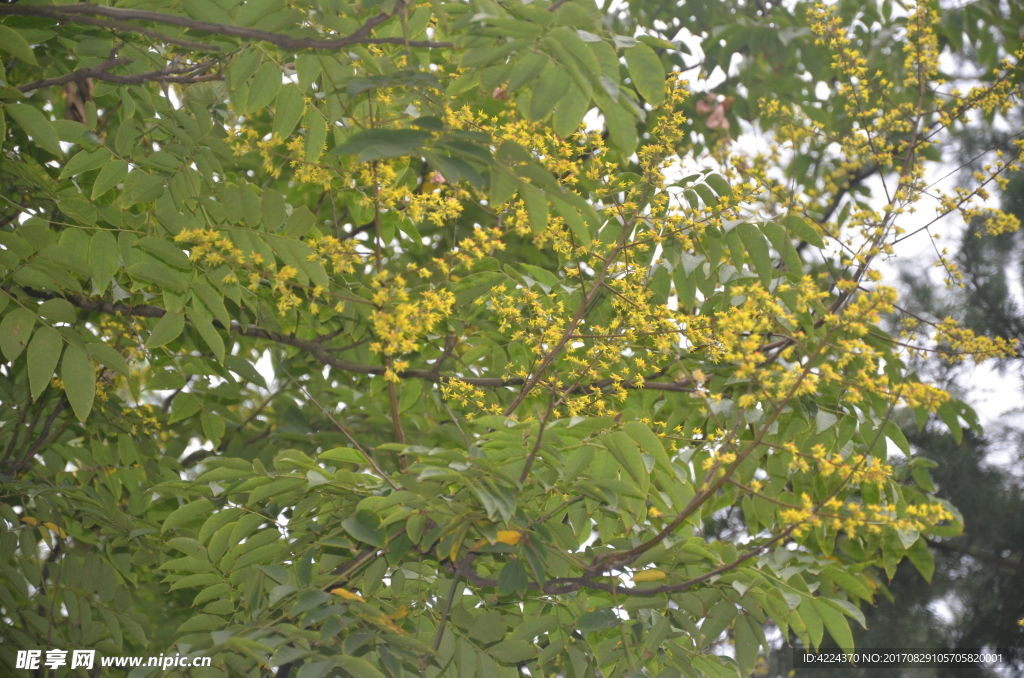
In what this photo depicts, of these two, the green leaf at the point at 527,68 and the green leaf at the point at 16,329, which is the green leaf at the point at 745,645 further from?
the green leaf at the point at 16,329

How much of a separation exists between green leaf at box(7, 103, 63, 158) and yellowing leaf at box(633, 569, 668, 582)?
1.61m

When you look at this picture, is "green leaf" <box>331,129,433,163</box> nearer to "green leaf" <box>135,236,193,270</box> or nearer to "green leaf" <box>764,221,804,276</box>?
"green leaf" <box>135,236,193,270</box>

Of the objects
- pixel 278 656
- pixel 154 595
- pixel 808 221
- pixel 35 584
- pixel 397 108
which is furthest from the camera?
pixel 154 595

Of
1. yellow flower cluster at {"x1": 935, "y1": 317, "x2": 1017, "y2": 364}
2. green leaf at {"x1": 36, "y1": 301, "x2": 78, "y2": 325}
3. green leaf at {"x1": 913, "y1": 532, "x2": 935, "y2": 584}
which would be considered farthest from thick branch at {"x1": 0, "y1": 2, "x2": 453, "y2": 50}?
green leaf at {"x1": 913, "y1": 532, "x2": 935, "y2": 584}

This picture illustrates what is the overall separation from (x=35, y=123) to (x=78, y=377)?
0.61 meters

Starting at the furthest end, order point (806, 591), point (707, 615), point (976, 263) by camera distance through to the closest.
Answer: point (976, 263), point (806, 591), point (707, 615)

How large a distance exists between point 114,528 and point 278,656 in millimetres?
1187

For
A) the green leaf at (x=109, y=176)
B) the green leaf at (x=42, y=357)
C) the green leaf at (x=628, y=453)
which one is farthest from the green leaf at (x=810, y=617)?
the green leaf at (x=109, y=176)

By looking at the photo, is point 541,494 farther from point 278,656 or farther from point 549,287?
point 549,287

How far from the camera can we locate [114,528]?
7.50ft

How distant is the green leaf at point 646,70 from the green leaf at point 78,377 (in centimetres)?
149

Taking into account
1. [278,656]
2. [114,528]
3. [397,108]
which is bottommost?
[278,656]

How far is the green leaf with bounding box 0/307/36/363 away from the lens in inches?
73.4

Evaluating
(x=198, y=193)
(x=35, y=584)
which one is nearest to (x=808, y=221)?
(x=198, y=193)
